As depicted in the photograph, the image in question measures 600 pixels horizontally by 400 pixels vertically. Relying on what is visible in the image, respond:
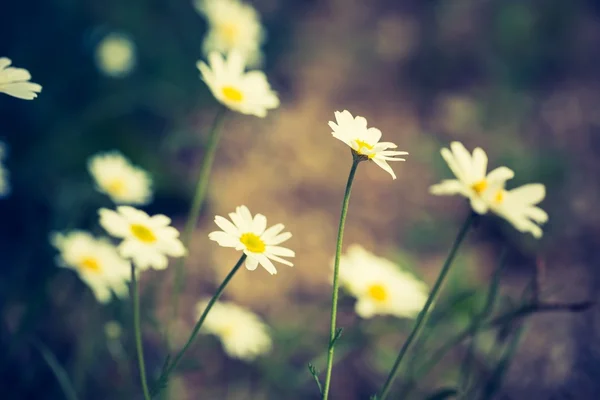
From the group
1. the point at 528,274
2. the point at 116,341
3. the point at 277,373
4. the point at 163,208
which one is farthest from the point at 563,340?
the point at 163,208

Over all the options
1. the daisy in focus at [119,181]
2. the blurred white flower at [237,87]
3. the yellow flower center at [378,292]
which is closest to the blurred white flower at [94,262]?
the daisy in focus at [119,181]

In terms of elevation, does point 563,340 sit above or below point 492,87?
below

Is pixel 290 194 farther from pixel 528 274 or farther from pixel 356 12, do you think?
pixel 356 12

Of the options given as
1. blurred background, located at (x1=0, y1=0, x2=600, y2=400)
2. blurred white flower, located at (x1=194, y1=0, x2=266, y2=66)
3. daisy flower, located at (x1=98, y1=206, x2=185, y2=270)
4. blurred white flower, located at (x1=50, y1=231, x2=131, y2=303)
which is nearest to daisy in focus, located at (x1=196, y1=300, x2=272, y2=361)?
blurred background, located at (x1=0, y1=0, x2=600, y2=400)

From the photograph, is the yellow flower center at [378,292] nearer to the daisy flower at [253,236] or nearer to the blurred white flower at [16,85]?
the daisy flower at [253,236]

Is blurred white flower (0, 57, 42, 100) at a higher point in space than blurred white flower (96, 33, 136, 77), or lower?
lower

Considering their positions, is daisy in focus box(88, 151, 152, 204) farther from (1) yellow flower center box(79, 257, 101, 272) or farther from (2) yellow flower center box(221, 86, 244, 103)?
(2) yellow flower center box(221, 86, 244, 103)

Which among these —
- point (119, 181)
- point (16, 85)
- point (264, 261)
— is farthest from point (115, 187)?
point (264, 261)
